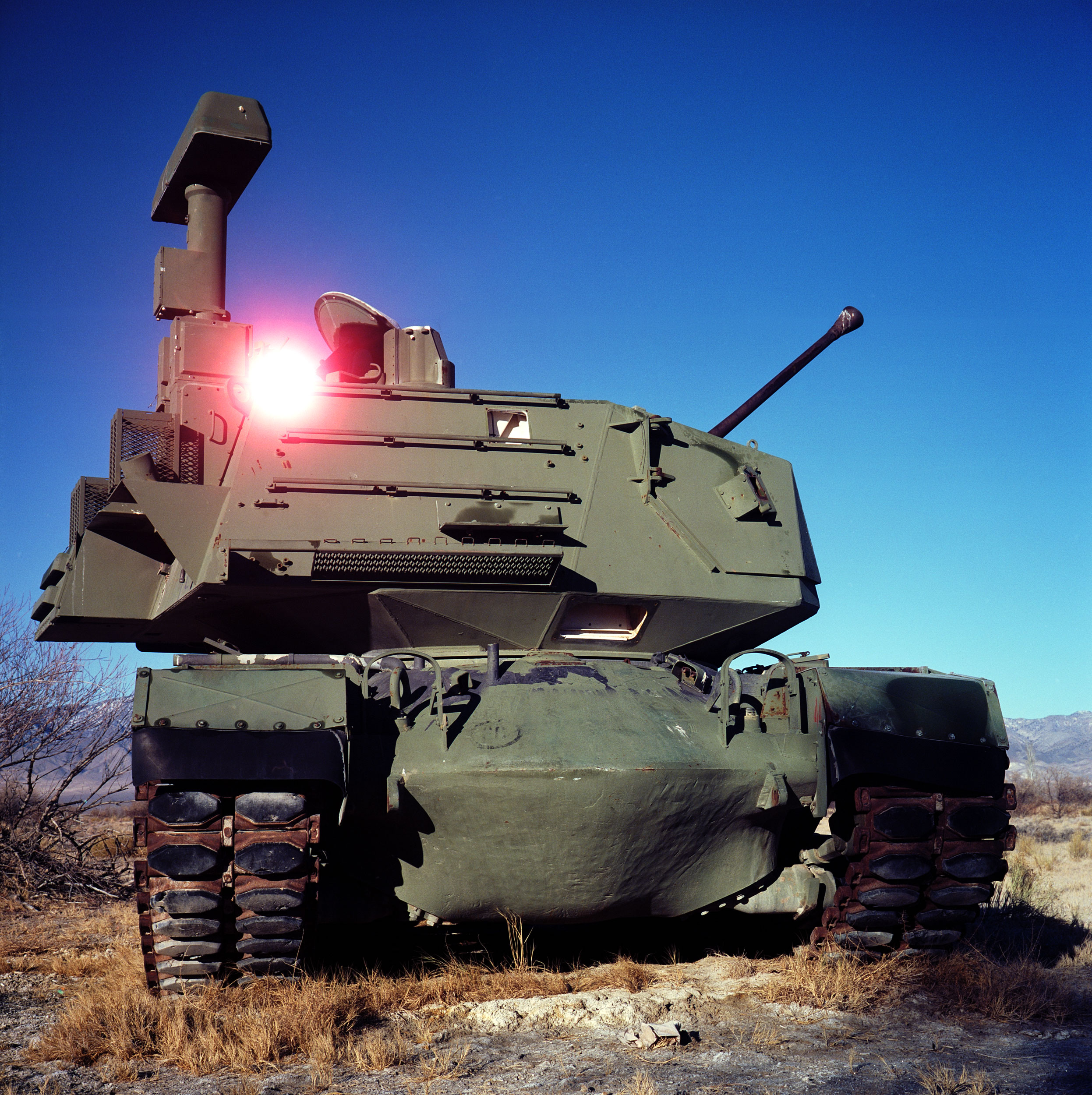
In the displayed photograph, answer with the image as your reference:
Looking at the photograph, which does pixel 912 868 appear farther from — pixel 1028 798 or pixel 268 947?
pixel 1028 798

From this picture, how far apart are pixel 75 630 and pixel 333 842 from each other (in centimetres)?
366

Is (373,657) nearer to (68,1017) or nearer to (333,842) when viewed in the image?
(333,842)

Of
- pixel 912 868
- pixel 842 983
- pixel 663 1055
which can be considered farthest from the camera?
pixel 912 868

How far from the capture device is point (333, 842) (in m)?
5.52

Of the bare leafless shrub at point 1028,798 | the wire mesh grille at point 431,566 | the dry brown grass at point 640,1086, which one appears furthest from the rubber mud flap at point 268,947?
the bare leafless shrub at point 1028,798

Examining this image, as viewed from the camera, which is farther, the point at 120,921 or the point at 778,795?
the point at 120,921

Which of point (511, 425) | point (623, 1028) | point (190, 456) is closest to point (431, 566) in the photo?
point (511, 425)

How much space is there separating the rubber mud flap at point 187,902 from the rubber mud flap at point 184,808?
31cm

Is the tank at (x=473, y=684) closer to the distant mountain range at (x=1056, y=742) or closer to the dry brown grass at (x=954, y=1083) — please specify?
the dry brown grass at (x=954, y=1083)

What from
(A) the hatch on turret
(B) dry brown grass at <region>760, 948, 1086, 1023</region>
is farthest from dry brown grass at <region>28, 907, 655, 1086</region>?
(A) the hatch on turret

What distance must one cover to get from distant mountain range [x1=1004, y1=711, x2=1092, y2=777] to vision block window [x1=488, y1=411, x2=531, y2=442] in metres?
64.7

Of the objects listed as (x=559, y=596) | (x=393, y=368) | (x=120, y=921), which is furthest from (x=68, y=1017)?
(x=393, y=368)

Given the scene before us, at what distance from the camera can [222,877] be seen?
5160 millimetres

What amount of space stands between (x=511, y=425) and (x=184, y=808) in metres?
3.31
